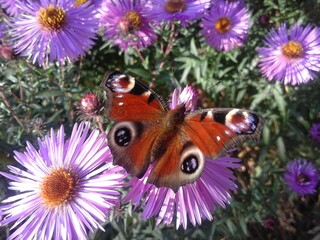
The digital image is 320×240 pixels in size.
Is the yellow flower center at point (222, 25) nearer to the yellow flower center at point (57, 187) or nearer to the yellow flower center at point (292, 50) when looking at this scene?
the yellow flower center at point (292, 50)

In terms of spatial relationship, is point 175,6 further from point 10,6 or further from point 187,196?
point 187,196

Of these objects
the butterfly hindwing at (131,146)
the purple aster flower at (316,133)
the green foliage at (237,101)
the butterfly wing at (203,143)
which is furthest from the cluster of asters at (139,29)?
the butterfly wing at (203,143)

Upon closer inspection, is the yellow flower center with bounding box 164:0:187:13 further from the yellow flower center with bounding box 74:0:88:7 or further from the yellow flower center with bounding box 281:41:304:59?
the yellow flower center with bounding box 281:41:304:59

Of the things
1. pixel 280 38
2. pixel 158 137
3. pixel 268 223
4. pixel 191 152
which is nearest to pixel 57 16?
pixel 158 137

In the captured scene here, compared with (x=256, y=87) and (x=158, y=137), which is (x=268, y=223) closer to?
(x=256, y=87)

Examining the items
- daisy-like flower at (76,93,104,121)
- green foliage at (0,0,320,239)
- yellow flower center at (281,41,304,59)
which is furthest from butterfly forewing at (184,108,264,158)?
yellow flower center at (281,41,304,59)

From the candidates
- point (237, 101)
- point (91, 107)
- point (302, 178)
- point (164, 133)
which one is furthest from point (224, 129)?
point (237, 101)
